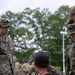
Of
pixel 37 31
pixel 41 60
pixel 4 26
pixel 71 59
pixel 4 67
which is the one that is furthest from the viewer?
pixel 37 31

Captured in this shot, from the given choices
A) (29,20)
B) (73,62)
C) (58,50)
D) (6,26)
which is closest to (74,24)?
(73,62)

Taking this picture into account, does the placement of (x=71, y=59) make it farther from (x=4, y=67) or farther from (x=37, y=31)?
(x=37, y=31)

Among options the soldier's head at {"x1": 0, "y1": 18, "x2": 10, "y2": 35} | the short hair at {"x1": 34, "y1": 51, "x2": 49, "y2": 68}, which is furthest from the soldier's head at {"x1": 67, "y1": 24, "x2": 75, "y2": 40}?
the soldier's head at {"x1": 0, "y1": 18, "x2": 10, "y2": 35}

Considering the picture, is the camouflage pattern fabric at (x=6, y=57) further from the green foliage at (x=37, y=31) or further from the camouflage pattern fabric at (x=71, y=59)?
the green foliage at (x=37, y=31)

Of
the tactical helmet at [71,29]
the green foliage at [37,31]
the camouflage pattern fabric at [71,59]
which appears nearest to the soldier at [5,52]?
the camouflage pattern fabric at [71,59]

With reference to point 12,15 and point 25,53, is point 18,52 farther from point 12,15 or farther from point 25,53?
point 12,15

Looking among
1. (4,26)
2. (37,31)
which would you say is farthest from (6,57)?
(37,31)

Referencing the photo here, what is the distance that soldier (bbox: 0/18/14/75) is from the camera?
7078 mm

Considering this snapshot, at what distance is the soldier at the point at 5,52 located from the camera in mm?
7078

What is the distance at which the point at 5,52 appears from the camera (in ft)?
23.4

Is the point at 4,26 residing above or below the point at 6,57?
above

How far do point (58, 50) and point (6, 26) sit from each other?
4635cm

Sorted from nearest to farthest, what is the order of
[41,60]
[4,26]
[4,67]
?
[41,60]
[4,26]
[4,67]

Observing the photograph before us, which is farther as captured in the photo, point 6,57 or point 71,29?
point 6,57
